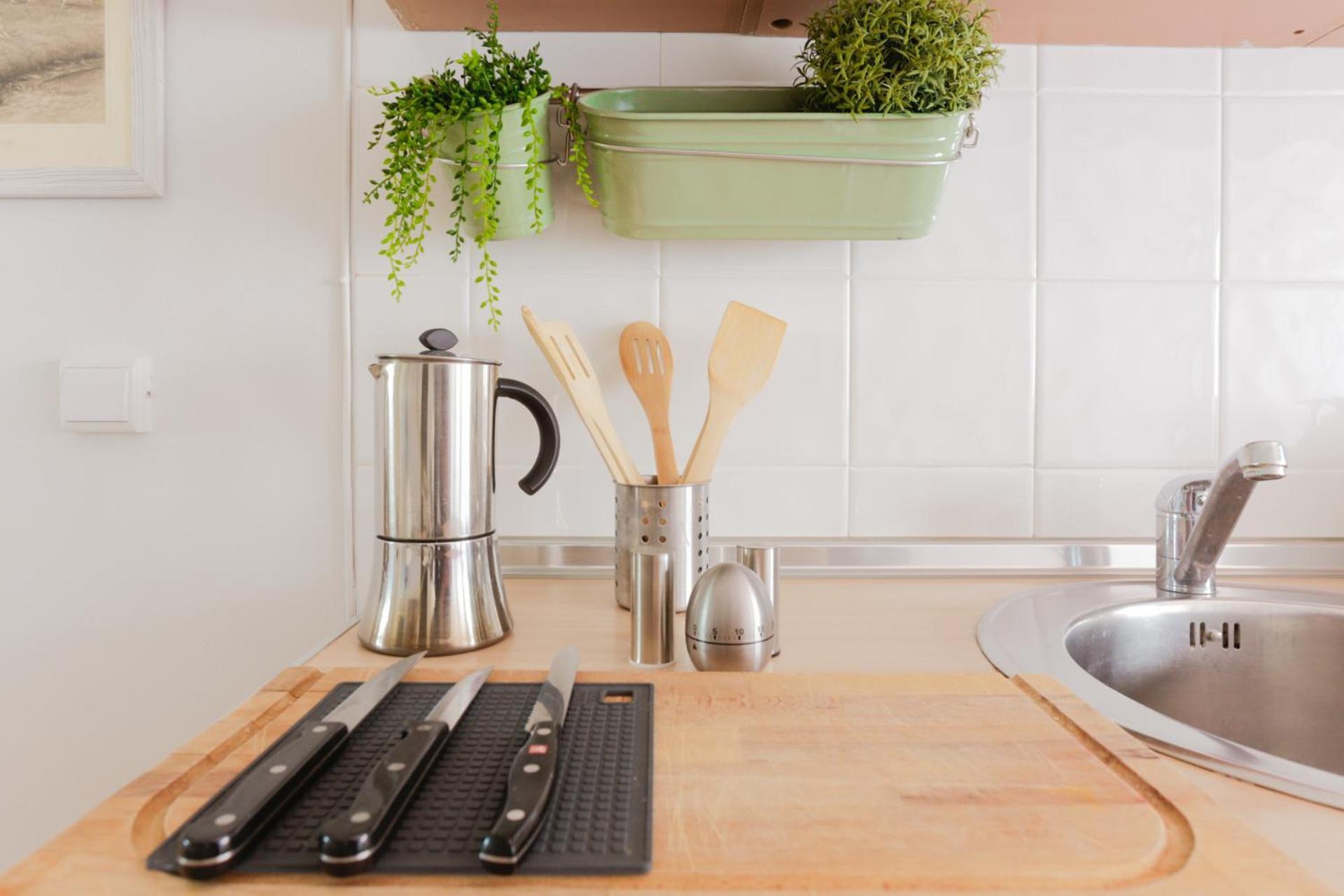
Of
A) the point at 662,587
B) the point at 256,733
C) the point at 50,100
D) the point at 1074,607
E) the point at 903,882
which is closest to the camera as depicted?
the point at 903,882

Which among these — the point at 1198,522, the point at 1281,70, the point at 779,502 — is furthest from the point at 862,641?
the point at 1281,70

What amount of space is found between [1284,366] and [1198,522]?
32 cm

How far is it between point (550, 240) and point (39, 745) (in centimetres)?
84

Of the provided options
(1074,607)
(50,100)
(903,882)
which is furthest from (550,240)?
(903,882)

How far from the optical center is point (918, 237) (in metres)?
0.94

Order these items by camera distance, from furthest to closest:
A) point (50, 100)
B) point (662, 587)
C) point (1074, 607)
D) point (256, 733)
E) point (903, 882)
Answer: point (50, 100)
point (1074, 607)
point (662, 587)
point (256, 733)
point (903, 882)

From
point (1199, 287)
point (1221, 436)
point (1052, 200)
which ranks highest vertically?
point (1052, 200)

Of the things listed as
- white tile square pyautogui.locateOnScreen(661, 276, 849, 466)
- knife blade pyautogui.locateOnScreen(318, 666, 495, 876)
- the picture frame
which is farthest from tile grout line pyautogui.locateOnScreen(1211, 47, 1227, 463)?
the picture frame

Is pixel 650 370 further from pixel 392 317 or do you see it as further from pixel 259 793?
pixel 259 793

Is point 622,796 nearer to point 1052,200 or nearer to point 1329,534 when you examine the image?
point 1052,200

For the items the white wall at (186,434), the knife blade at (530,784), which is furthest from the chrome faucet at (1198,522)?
the white wall at (186,434)

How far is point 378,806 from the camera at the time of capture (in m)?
0.40

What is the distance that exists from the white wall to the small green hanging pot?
0.20m

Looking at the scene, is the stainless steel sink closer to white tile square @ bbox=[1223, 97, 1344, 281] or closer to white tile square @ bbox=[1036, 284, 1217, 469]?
white tile square @ bbox=[1036, 284, 1217, 469]
